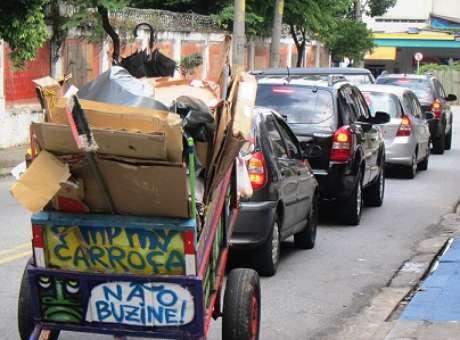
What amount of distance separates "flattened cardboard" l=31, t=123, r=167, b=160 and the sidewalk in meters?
12.1

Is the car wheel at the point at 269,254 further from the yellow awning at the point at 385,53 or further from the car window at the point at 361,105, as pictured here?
the yellow awning at the point at 385,53

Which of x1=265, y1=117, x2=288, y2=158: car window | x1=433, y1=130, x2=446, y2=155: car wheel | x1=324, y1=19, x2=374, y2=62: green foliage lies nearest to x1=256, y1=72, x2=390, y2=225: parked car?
x1=265, y1=117, x2=288, y2=158: car window

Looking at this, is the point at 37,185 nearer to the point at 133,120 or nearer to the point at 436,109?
the point at 133,120

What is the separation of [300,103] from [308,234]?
6.53ft

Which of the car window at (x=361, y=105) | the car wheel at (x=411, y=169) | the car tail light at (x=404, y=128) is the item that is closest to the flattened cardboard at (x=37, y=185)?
the car window at (x=361, y=105)

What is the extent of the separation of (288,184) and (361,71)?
42.6 ft

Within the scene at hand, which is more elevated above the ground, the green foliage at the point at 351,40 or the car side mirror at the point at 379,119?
the car side mirror at the point at 379,119

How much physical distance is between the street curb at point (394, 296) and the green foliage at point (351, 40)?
32.8 metres

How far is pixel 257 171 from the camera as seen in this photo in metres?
8.49

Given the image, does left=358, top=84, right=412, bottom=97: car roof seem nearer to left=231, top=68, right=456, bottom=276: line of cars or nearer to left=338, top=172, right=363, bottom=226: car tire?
left=231, top=68, right=456, bottom=276: line of cars

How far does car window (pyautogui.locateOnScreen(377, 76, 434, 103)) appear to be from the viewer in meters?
23.0

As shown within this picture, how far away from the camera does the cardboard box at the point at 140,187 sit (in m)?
4.80

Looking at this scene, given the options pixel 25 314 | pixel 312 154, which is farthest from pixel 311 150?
pixel 25 314

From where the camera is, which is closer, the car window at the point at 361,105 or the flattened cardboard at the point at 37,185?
the flattened cardboard at the point at 37,185
